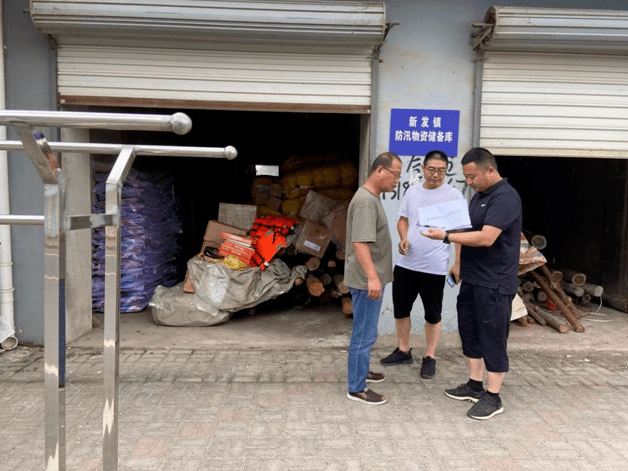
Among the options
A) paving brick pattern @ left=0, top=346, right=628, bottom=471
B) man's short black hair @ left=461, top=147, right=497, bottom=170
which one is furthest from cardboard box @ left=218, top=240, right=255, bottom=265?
man's short black hair @ left=461, top=147, right=497, bottom=170

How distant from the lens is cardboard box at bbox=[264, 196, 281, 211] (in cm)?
729

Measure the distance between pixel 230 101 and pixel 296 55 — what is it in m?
0.82

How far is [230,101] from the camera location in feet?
17.0

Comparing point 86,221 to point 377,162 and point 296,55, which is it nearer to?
point 377,162

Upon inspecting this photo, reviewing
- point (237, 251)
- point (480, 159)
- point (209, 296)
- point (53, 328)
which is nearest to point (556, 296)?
point (480, 159)

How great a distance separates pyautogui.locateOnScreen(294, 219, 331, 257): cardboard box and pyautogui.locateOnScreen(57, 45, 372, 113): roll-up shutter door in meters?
1.80

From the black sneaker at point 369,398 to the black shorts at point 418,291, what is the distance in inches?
36.3

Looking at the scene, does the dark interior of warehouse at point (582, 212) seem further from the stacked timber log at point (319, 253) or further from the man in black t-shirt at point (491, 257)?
the man in black t-shirt at point (491, 257)

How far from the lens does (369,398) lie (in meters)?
4.00

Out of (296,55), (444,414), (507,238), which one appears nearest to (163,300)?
(296,55)

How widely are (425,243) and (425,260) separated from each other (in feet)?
0.49

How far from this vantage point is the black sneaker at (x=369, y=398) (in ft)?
13.1

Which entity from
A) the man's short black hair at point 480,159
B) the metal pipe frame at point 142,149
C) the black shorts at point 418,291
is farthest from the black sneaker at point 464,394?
the metal pipe frame at point 142,149

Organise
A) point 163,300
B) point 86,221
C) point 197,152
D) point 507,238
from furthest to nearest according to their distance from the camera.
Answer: point 163,300 < point 507,238 < point 197,152 < point 86,221
